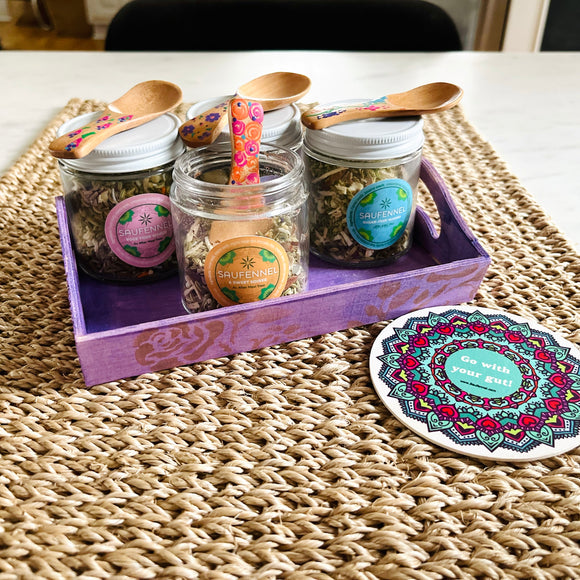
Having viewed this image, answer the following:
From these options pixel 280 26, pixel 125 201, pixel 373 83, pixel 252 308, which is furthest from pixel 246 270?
pixel 280 26

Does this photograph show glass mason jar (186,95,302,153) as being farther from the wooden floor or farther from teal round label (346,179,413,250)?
the wooden floor

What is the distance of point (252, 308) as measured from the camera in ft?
1.79

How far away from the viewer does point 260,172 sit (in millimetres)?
633

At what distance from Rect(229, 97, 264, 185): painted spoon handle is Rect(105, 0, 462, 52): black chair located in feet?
3.44

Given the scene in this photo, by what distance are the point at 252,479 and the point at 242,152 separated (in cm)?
29

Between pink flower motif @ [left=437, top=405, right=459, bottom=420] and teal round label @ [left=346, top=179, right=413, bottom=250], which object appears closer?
pink flower motif @ [left=437, top=405, right=459, bottom=420]

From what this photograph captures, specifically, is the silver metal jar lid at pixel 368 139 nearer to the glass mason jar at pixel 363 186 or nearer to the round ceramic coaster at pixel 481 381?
the glass mason jar at pixel 363 186

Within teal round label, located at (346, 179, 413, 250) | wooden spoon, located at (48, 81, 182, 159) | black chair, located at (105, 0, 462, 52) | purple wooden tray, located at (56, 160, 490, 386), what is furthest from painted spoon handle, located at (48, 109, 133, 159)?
black chair, located at (105, 0, 462, 52)

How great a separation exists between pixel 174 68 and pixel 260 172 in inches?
32.9

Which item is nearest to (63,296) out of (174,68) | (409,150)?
(409,150)

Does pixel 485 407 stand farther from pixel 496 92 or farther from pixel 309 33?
pixel 309 33

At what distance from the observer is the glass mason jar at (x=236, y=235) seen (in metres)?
0.55

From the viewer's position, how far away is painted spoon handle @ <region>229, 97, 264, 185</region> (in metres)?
0.56

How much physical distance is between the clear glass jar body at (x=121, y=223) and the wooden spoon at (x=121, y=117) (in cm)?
4
